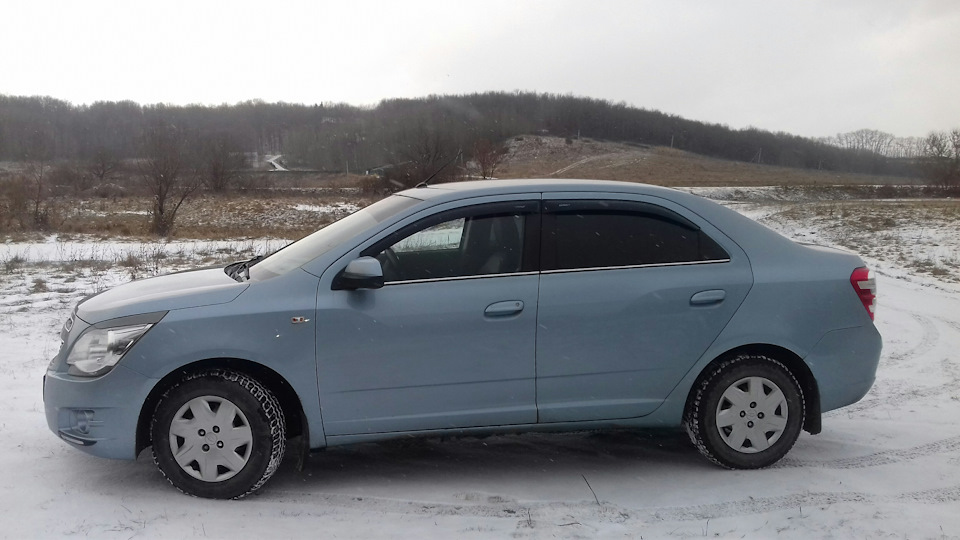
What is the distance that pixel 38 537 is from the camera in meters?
3.36

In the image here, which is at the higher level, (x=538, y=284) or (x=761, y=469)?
(x=538, y=284)

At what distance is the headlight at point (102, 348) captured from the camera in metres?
3.79

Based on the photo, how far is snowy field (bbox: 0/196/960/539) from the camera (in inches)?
139

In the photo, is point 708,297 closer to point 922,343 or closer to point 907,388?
point 907,388

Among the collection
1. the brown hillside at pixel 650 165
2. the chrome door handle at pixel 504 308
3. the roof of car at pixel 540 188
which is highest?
the brown hillside at pixel 650 165

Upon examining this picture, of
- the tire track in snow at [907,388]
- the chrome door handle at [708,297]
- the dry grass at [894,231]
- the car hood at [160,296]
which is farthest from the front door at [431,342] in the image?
the dry grass at [894,231]

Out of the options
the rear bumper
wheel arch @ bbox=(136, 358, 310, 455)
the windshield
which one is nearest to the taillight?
the rear bumper

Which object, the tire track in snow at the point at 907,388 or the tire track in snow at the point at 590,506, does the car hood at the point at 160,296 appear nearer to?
the tire track in snow at the point at 590,506

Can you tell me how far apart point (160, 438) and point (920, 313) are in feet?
32.3

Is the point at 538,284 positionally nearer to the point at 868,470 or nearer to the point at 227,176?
the point at 868,470

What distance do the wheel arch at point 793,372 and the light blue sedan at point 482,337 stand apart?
0.04 ft

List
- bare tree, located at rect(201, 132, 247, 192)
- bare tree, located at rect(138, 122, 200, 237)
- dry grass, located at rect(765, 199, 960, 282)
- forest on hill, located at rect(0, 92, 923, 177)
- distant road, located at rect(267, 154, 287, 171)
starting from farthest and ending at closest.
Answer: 1. distant road, located at rect(267, 154, 287, 171)
2. forest on hill, located at rect(0, 92, 923, 177)
3. bare tree, located at rect(201, 132, 247, 192)
4. bare tree, located at rect(138, 122, 200, 237)
5. dry grass, located at rect(765, 199, 960, 282)

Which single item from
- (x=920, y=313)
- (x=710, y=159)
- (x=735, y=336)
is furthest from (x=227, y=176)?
(x=735, y=336)

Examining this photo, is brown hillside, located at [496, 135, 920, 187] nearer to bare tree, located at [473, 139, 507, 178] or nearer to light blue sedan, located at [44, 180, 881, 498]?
bare tree, located at [473, 139, 507, 178]
